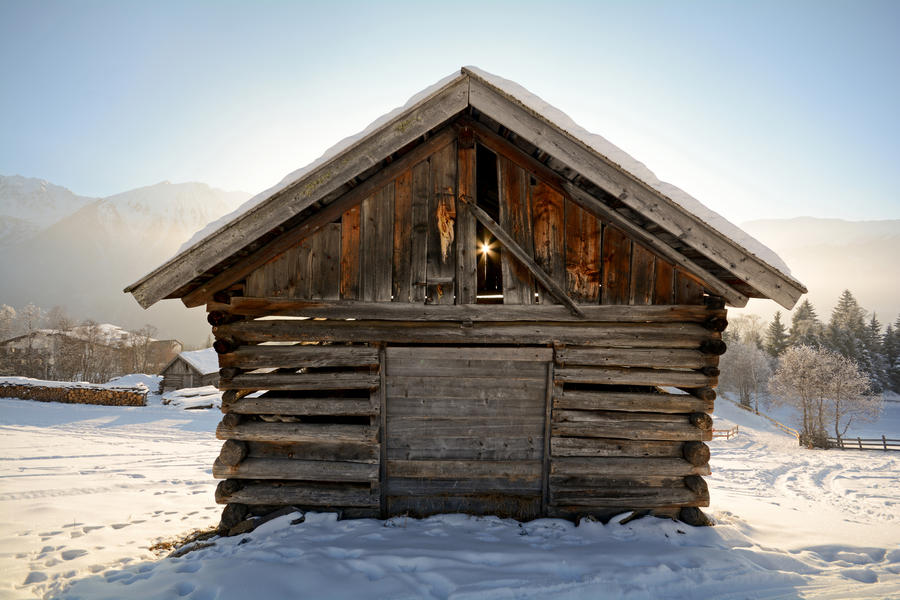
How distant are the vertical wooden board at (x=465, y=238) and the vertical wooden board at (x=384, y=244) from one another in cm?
83

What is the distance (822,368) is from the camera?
107ft

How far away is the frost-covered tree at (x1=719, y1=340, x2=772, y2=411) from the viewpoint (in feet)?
163

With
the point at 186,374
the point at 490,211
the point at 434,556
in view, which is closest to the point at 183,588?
the point at 434,556

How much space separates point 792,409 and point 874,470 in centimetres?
4096

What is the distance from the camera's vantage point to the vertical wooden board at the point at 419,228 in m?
4.98

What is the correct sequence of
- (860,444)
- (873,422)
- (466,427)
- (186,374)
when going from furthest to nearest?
(873,422) < (186,374) < (860,444) < (466,427)

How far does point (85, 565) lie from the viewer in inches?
169

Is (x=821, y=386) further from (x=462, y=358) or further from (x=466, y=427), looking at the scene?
(x=462, y=358)

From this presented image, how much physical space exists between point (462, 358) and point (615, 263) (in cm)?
225

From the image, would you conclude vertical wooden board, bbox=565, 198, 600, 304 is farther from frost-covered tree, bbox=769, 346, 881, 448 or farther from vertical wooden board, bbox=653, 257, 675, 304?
frost-covered tree, bbox=769, 346, 881, 448

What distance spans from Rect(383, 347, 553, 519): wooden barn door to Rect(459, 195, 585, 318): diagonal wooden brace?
2.18 feet

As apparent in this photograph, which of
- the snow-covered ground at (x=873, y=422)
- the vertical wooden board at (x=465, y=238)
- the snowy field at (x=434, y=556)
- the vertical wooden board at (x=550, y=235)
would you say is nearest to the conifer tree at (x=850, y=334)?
the snow-covered ground at (x=873, y=422)

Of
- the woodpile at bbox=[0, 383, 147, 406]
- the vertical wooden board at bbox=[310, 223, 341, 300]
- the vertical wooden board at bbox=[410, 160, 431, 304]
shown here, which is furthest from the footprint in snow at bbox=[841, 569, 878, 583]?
the woodpile at bbox=[0, 383, 147, 406]

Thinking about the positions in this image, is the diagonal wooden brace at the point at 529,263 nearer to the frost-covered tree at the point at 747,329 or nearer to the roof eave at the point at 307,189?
the roof eave at the point at 307,189
